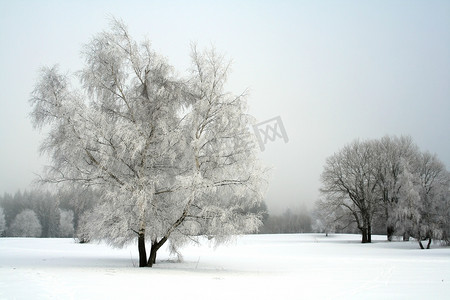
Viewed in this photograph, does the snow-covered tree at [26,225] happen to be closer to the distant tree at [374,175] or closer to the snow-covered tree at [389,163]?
the distant tree at [374,175]

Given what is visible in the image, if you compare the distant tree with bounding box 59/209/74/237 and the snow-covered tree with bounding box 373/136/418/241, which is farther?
the distant tree with bounding box 59/209/74/237

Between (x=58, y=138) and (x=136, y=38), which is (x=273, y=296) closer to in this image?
(x=58, y=138)

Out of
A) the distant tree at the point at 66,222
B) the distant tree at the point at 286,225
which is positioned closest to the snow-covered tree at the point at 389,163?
the distant tree at the point at 66,222

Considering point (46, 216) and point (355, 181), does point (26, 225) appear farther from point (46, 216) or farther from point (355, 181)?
point (355, 181)

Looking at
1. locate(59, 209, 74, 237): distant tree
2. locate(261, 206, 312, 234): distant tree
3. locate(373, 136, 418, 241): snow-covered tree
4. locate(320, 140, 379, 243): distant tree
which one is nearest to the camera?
locate(373, 136, 418, 241): snow-covered tree

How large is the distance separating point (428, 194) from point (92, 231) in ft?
108

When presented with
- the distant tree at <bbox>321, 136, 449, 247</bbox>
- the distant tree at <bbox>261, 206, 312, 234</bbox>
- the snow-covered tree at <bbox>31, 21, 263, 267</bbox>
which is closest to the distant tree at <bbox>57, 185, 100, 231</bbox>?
the snow-covered tree at <bbox>31, 21, 263, 267</bbox>

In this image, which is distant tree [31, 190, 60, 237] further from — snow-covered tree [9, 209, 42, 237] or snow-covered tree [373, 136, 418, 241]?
snow-covered tree [373, 136, 418, 241]

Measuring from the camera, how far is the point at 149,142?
14797 mm

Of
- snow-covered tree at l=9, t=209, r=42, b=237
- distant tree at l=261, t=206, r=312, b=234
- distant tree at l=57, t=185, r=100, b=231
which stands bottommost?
distant tree at l=261, t=206, r=312, b=234

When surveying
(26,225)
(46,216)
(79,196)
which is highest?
(79,196)

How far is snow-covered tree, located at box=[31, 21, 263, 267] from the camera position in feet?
45.4

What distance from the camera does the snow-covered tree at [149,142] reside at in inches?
545

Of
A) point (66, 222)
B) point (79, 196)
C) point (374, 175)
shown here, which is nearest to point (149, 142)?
point (79, 196)
